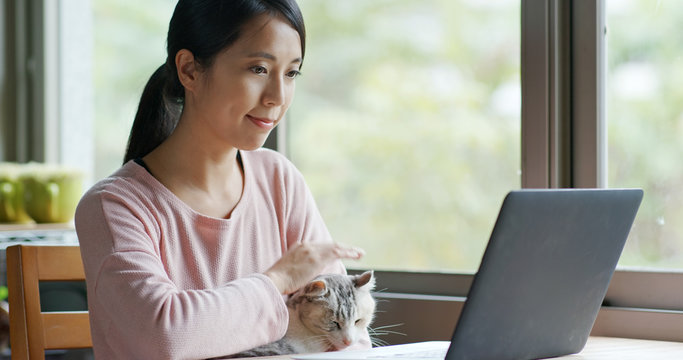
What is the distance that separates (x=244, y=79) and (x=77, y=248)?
0.48m

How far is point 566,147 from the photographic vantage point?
1651 mm

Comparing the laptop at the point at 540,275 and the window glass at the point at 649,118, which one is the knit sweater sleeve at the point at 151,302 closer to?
the laptop at the point at 540,275

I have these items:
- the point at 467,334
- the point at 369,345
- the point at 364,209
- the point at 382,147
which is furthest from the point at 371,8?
the point at 467,334

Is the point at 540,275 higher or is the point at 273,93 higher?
the point at 273,93

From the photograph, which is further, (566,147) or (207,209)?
(566,147)

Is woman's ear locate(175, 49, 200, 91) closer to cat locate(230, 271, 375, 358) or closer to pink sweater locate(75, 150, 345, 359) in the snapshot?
pink sweater locate(75, 150, 345, 359)

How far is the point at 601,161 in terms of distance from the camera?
162cm

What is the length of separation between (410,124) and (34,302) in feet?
3.01

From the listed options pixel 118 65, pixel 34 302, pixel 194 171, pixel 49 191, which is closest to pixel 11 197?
pixel 49 191

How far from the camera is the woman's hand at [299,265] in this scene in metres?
1.24

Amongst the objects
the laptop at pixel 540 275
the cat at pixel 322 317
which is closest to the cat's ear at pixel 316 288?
the cat at pixel 322 317

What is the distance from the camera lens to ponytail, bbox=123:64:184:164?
1496 mm

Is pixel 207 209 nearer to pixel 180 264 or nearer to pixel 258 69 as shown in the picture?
pixel 180 264

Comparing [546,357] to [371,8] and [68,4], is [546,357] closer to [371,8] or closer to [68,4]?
[371,8]
